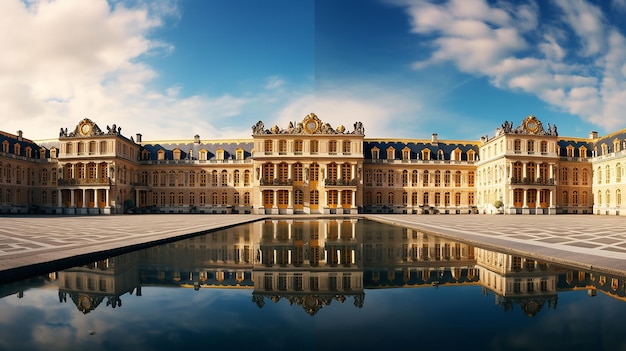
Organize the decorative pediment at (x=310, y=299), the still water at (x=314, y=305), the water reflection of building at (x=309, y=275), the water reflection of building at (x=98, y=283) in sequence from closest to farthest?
1. the still water at (x=314, y=305)
2. the decorative pediment at (x=310, y=299)
3. the water reflection of building at (x=98, y=283)
4. the water reflection of building at (x=309, y=275)

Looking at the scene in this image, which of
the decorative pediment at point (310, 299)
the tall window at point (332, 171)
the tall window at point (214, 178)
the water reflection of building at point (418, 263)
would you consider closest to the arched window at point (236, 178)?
the tall window at point (214, 178)

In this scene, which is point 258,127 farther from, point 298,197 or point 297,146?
point 298,197

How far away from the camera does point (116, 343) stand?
5996 millimetres

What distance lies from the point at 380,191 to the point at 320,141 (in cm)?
1296

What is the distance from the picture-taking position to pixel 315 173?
56.1 metres

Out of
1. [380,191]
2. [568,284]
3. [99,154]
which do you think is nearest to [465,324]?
[568,284]

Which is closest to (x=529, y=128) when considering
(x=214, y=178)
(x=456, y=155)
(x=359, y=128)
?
(x=456, y=155)

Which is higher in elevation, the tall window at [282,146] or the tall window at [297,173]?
the tall window at [282,146]

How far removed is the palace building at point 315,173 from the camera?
54719 mm

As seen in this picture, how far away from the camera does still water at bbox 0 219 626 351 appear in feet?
20.3

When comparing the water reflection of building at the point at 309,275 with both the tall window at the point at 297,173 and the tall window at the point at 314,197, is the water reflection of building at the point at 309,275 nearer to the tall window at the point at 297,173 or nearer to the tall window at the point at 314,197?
the tall window at the point at 314,197

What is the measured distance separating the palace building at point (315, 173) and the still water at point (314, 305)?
42.6 meters

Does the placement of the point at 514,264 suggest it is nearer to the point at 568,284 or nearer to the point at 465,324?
the point at 568,284

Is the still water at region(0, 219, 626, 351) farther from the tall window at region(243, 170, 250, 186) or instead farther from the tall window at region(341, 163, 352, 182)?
the tall window at region(243, 170, 250, 186)
